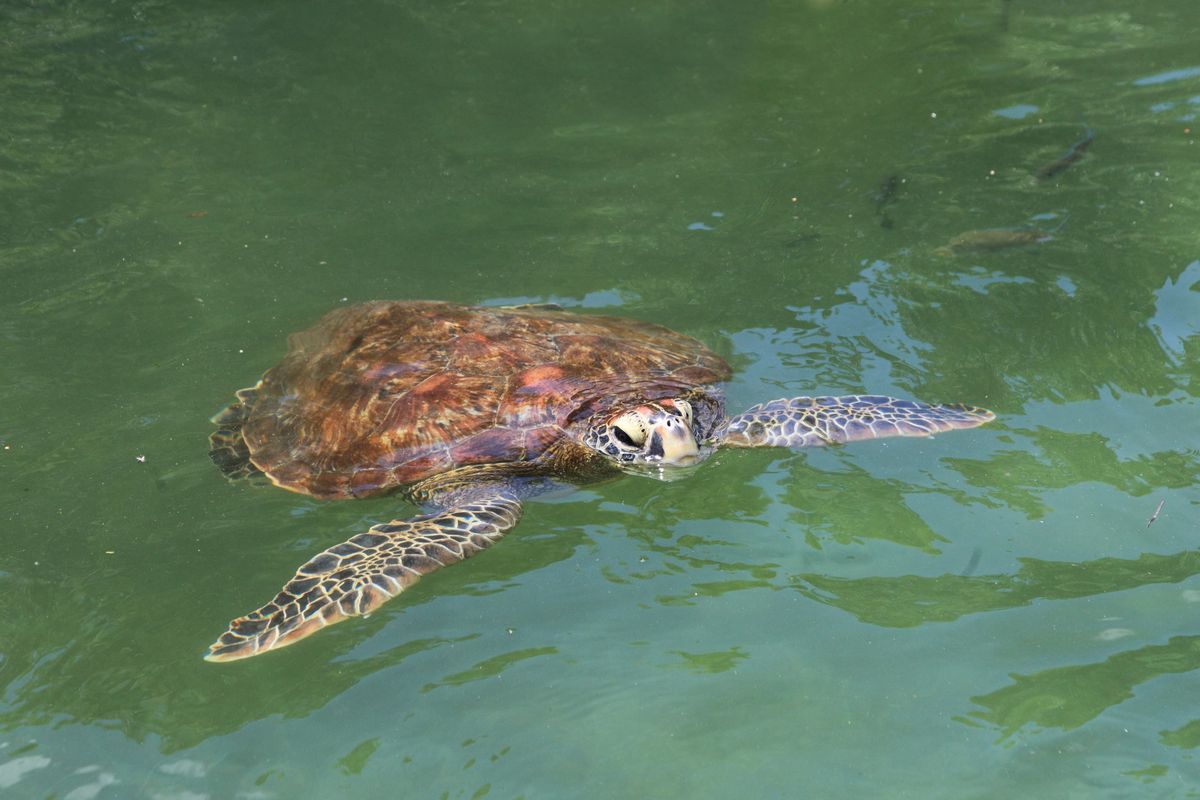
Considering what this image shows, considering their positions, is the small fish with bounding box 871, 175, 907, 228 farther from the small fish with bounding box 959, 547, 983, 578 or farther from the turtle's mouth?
the small fish with bounding box 959, 547, 983, 578

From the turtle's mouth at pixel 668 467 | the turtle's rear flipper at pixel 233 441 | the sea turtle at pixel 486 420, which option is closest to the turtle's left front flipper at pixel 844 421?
the sea turtle at pixel 486 420

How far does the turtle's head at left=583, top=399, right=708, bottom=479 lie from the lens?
198 inches

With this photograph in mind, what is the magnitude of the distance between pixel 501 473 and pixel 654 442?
0.80 m

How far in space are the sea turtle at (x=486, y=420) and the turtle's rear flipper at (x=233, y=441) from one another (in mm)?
11

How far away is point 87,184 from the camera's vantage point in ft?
27.0

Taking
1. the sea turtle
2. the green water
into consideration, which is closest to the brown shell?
the sea turtle

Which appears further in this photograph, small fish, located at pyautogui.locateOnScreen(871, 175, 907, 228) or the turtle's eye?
small fish, located at pyautogui.locateOnScreen(871, 175, 907, 228)

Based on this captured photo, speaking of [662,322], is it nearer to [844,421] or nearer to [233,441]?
[844,421]

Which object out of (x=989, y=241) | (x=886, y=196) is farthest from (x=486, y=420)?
(x=886, y=196)

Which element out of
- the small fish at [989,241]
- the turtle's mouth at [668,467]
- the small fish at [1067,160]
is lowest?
the turtle's mouth at [668,467]

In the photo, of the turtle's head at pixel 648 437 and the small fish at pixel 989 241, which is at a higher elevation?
the small fish at pixel 989 241

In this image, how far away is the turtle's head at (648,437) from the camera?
504 centimetres

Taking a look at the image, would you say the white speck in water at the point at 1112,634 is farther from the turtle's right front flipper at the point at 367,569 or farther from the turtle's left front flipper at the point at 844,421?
the turtle's right front flipper at the point at 367,569

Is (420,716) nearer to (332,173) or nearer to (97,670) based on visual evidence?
(97,670)
